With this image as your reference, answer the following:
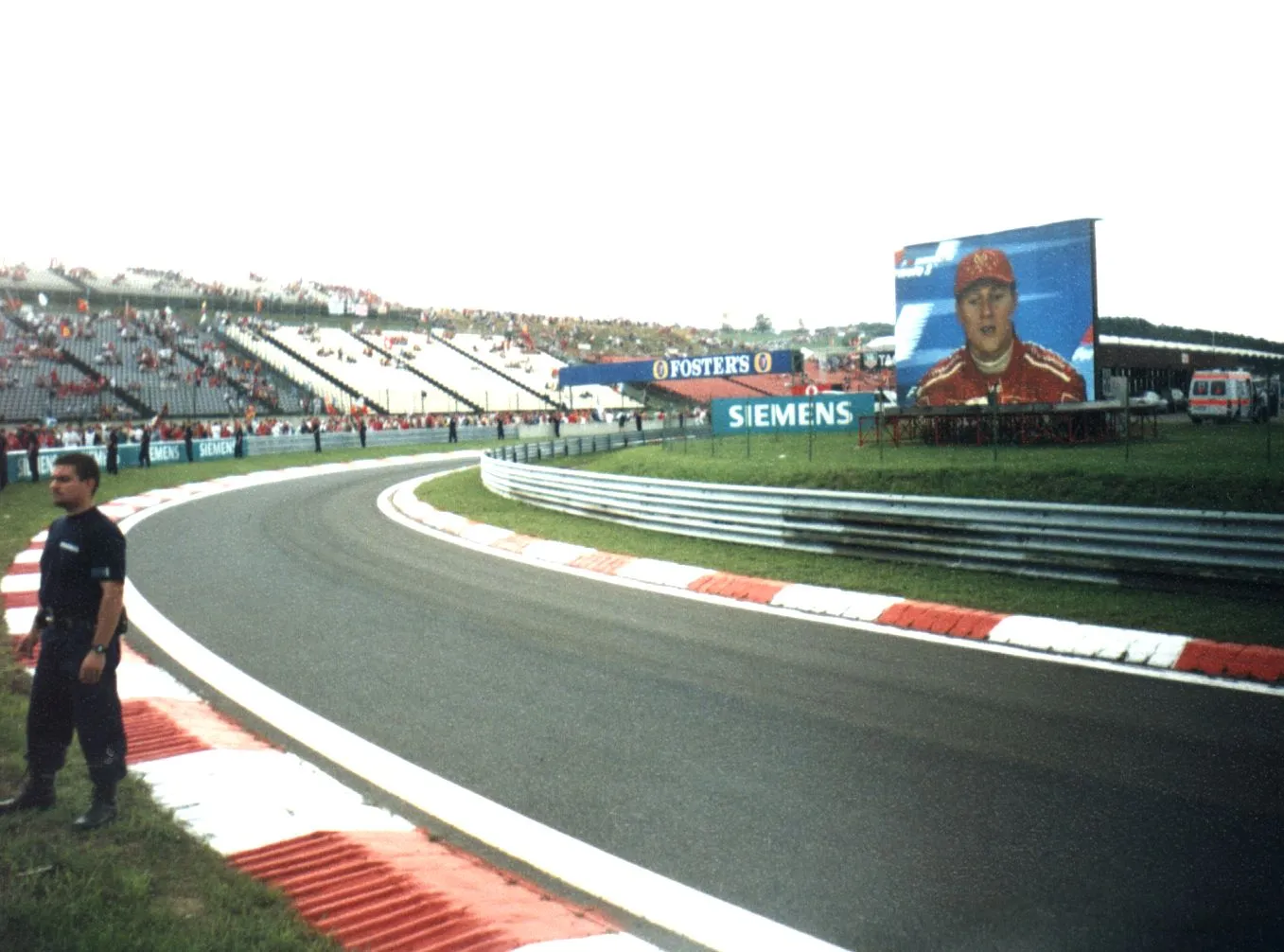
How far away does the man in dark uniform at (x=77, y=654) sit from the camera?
4469mm

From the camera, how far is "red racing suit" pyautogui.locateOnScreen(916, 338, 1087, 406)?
20.7 m

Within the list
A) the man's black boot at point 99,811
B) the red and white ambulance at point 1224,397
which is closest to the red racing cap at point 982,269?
the red and white ambulance at point 1224,397

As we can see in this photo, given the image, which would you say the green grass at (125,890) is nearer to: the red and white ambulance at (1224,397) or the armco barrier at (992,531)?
the armco barrier at (992,531)

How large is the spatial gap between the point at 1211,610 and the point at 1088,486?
4582mm

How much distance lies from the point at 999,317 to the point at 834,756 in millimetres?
17999

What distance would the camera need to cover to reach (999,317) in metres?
21.5

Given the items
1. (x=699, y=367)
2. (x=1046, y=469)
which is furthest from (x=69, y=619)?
(x=699, y=367)

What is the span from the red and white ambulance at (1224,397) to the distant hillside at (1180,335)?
34938 mm

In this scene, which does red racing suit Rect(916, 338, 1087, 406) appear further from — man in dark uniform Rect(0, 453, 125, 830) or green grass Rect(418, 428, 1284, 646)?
man in dark uniform Rect(0, 453, 125, 830)

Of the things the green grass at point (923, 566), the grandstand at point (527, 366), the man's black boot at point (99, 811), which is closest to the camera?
the man's black boot at point (99, 811)

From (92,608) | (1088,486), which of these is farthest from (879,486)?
(92,608)

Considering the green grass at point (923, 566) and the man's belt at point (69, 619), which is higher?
the man's belt at point (69, 619)

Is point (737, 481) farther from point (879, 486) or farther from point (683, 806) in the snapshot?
point (683, 806)

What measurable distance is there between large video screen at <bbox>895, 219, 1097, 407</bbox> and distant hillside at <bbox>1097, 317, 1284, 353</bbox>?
45855 millimetres
